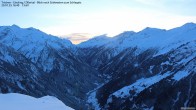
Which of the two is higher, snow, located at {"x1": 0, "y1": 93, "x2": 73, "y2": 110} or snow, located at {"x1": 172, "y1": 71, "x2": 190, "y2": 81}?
snow, located at {"x1": 0, "y1": 93, "x2": 73, "y2": 110}

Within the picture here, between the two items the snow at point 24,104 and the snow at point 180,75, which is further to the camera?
the snow at point 180,75

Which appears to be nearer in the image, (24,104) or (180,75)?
(24,104)

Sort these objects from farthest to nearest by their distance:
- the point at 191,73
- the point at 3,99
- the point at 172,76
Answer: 1. the point at 172,76
2. the point at 191,73
3. the point at 3,99

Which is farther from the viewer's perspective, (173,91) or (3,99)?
(173,91)

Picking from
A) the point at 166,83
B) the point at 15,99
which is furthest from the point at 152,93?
the point at 15,99

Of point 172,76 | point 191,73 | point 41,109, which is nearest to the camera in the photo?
point 41,109

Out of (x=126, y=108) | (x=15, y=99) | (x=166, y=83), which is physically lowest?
(x=126, y=108)

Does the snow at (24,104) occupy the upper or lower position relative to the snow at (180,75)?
upper

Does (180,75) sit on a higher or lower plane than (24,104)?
lower

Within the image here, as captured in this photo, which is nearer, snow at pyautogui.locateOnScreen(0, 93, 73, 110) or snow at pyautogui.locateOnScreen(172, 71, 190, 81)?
snow at pyautogui.locateOnScreen(0, 93, 73, 110)

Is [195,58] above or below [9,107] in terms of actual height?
below

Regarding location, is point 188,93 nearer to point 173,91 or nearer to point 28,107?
point 173,91
